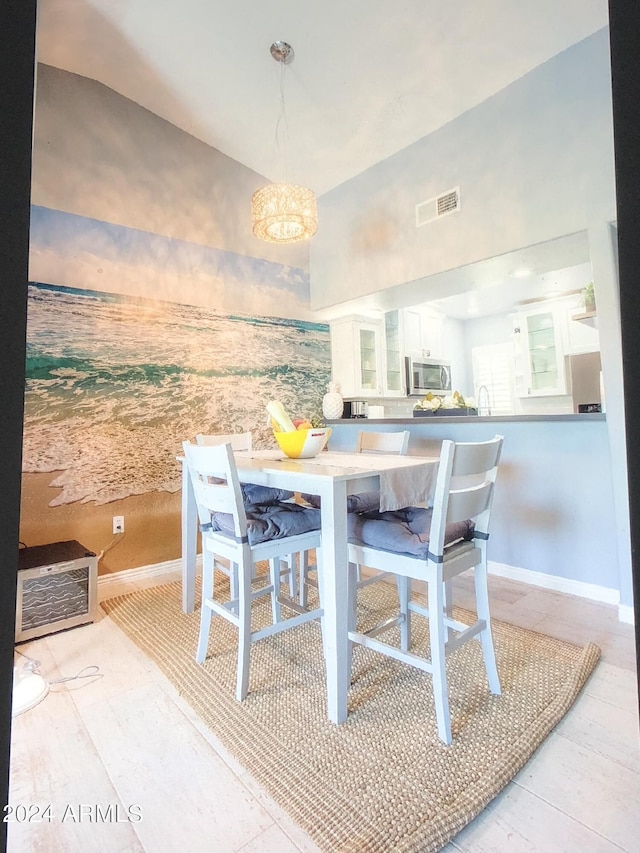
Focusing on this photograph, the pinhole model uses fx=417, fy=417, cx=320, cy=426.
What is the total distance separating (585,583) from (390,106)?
10.2 ft

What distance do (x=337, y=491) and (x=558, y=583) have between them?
1783mm

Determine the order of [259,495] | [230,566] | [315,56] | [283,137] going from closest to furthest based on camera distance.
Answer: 1. [230,566]
2. [259,495]
3. [315,56]
4. [283,137]

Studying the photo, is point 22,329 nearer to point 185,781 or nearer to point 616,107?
point 616,107

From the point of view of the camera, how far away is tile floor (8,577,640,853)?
1.01 meters

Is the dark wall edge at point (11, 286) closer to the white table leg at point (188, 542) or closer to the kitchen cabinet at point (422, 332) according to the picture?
the white table leg at point (188, 542)

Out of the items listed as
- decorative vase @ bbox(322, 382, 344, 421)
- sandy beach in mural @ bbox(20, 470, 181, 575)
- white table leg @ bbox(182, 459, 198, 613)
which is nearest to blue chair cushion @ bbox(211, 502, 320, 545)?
white table leg @ bbox(182, 459, 198, 613)

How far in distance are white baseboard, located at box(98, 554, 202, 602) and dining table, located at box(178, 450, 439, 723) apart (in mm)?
1324

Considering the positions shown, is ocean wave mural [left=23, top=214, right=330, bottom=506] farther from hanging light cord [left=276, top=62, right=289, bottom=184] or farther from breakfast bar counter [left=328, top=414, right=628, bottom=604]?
breakfast bar counter [left=328, top=414, right=628, bottom=604]

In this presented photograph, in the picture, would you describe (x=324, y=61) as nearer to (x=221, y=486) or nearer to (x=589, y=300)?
(x=589, y=300)

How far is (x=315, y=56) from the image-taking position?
2393mm

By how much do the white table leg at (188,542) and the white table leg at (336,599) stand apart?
42.6 inches

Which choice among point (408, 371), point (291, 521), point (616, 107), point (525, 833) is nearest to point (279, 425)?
point (291, 521)

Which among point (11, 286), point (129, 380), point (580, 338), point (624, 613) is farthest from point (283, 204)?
point (580, 338)

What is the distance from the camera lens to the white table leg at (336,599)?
4.53 ft
